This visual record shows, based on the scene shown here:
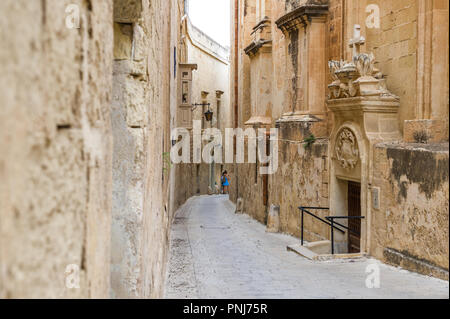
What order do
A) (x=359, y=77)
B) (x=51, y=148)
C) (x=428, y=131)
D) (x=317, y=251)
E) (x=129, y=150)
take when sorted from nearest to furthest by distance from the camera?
1. (x=51, y=148)
2. (x=129, y=150)
3. (x=428, y=131)
4. (x=359, y=77)
5. (x=317, y=251)

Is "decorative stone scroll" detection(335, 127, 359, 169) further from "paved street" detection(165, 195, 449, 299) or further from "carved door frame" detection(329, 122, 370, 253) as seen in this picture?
"paved street" detection(165, 195, 449, 299)

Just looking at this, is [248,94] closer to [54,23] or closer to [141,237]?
[141,237]

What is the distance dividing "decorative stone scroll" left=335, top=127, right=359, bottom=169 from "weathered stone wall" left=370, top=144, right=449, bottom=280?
32.8 inches

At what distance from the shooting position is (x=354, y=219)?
9688 mm

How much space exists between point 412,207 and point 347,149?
256 centimetres

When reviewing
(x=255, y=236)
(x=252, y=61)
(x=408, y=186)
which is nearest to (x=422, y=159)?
(x=408, y=186)

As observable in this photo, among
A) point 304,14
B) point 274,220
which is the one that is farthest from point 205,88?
point 304,14

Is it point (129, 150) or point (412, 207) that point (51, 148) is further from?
point (412, 207)

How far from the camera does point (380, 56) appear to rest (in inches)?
368

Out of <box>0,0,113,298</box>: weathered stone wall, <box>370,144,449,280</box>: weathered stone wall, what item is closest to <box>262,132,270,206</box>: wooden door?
<box>370,144,449,280</box>: weathered stone wall

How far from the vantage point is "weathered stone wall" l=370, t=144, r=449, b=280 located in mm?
6430

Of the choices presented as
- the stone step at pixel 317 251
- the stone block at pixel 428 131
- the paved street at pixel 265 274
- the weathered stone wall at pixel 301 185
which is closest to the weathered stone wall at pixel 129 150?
the paved street at pixel 265 274

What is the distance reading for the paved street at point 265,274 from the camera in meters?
6.03

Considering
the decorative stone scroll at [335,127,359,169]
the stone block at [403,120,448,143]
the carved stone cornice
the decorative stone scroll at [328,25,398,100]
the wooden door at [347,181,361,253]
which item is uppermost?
the carved stone cornice
